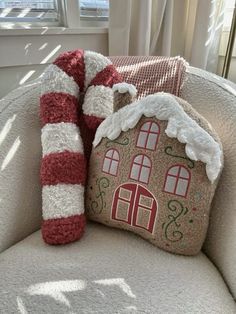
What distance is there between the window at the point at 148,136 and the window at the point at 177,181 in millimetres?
75

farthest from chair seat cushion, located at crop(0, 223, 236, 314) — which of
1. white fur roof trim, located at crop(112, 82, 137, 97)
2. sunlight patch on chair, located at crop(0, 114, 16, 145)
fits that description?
white fur roof trim, located at crop(112, 82, 137, 97)

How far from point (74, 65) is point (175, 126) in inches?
13.4

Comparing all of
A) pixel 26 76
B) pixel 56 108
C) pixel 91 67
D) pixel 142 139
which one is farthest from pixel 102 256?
pixel 26 76

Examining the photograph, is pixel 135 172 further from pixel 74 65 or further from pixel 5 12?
pixel 5 12

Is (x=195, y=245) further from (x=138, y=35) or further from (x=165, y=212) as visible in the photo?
(x=138, y=35)

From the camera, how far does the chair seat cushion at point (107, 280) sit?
2.07ft

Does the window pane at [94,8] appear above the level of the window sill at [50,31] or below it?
above

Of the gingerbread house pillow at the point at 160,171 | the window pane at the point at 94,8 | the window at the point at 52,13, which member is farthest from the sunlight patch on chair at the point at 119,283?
the window pane at the point at 94,8

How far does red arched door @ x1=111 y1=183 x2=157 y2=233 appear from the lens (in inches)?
30.5

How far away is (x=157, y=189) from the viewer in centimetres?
76

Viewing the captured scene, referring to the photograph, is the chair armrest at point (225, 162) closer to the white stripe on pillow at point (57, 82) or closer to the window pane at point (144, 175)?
the window pane at point (144, 175)

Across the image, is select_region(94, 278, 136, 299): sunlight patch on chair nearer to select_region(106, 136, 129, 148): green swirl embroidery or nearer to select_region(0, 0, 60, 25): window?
select_region(106, 136, 129, 148): green swirl embroidery

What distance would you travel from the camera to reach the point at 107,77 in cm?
88

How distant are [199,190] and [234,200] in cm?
9
